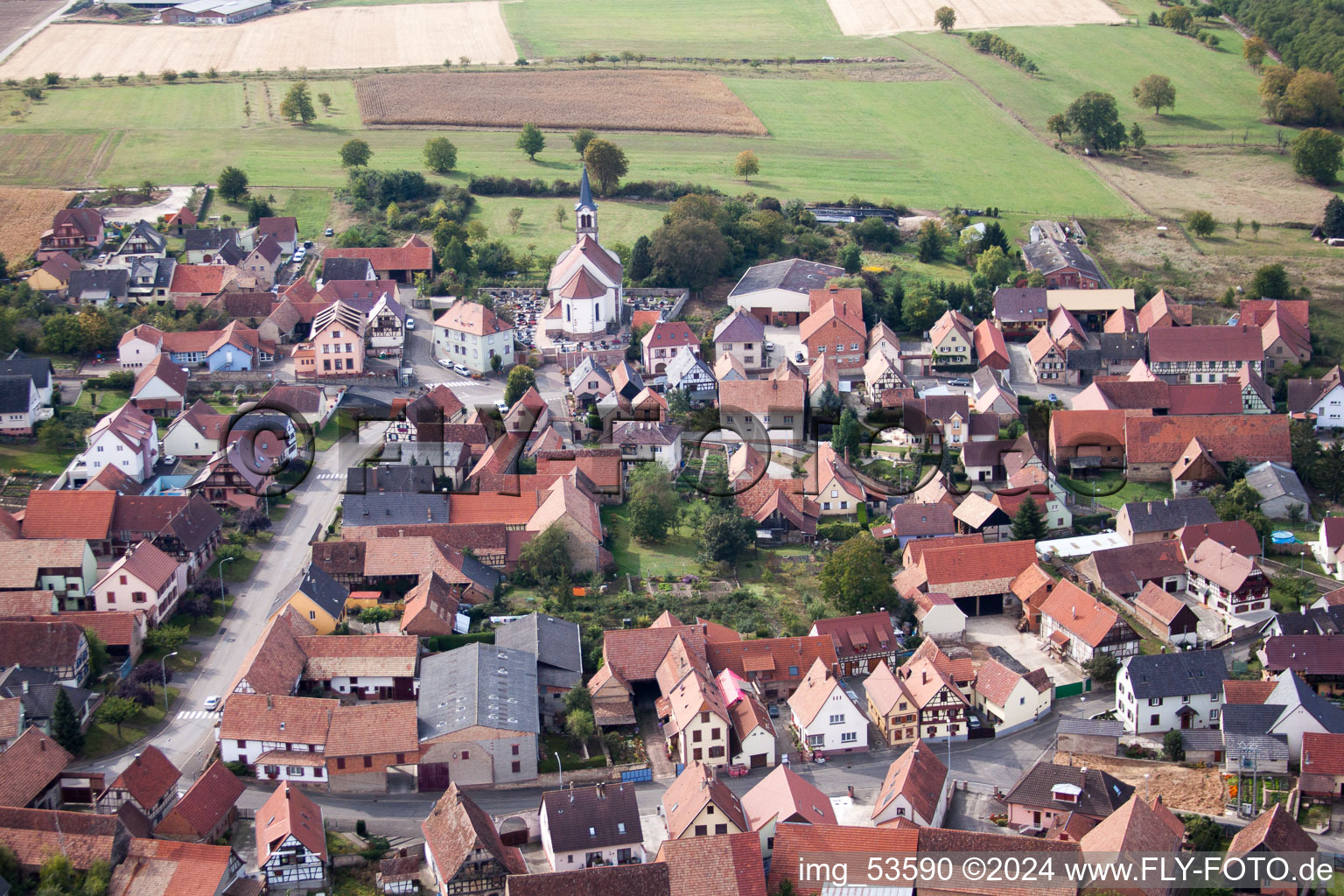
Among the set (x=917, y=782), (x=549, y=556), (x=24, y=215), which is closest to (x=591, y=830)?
(x=917, y=782)

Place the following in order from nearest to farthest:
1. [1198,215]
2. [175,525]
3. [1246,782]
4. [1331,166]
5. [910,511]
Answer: [1246,782], [175,525], [910,511], [1198,215], [1331,166]

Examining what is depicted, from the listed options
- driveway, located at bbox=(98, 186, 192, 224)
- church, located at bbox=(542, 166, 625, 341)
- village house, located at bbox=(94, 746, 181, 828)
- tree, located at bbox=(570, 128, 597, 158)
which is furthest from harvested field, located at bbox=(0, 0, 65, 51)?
village house, located at bbox=(94, 746, 181, 828)

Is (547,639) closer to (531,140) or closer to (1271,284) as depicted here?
(1271,284)

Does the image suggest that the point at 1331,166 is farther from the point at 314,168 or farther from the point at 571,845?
the point at 571,845

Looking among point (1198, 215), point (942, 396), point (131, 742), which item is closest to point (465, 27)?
point (1198, 215)

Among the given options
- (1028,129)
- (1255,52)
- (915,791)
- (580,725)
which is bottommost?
(580,725)

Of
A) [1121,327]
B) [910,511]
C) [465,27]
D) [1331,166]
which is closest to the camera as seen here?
[910,511]

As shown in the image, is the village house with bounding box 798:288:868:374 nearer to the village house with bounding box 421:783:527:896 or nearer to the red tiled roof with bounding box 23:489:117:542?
the red tiled roof with bounding box 23:489:117:542
